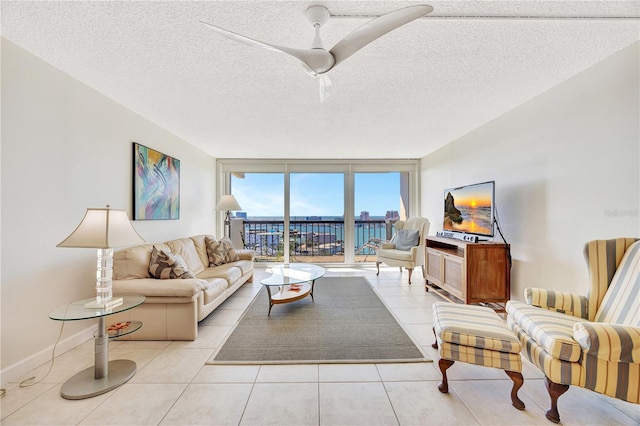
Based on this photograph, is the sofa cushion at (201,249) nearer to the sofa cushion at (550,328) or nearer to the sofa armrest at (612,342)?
the sofa cushion at (550,328)

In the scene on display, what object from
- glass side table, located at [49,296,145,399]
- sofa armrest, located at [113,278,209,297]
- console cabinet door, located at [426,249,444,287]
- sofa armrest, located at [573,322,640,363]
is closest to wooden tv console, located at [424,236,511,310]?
console cabinet door, located at [426,249,444,287]

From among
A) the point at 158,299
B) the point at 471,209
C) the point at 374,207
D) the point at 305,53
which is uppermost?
the point at 305,53

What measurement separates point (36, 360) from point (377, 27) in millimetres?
3333

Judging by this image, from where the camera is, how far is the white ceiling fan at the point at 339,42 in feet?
4.11

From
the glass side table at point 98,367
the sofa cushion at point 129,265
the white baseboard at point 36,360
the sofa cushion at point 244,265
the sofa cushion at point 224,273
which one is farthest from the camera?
the sofa cushion at point 244,265

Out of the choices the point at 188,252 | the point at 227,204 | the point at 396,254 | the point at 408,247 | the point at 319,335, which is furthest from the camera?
the point at 227,204

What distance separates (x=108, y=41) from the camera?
1.81 metres

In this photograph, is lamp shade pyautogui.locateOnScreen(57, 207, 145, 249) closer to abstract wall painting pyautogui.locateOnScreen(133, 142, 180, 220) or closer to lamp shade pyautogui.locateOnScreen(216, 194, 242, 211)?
abstract wall painting pyautogui.locateOnScreen(133, 142, 180, 220)

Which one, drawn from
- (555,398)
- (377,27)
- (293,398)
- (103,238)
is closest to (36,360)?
(103,238)

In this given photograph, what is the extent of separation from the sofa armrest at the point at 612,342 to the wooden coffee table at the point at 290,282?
7.46ft

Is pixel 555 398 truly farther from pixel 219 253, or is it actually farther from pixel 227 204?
pixel 227 204

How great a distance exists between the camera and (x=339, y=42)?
140 centimetres

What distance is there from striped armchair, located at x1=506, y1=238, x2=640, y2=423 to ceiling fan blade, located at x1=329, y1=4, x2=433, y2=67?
6.20 ft

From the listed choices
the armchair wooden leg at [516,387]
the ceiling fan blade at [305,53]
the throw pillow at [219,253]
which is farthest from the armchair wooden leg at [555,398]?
the throw pillow at [219,253]
